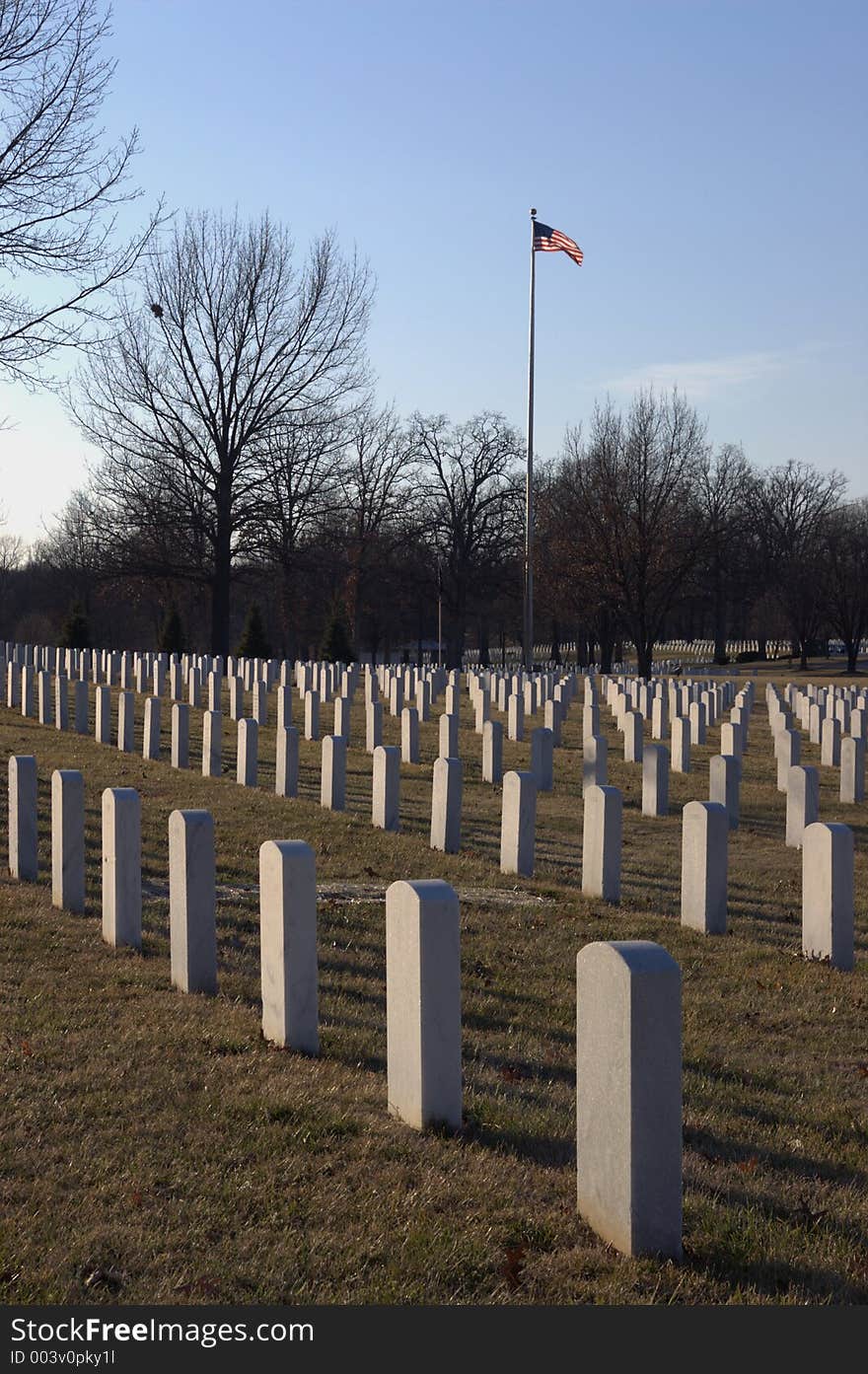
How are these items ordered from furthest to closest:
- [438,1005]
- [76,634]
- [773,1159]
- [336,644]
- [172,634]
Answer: [172,634] → [76,634] → [336,644] → [438,1005] → [773,1159]

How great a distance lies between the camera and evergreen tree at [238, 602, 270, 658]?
49.8 metres

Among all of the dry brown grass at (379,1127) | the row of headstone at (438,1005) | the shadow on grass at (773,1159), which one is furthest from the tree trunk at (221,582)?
the shadow on grass at (773,1159)

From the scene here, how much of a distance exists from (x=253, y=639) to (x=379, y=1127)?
46047 millimetres

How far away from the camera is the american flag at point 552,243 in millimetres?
34406

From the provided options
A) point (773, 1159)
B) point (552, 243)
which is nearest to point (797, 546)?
point (552, 243)

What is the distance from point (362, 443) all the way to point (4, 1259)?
202 ft

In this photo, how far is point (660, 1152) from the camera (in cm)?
376

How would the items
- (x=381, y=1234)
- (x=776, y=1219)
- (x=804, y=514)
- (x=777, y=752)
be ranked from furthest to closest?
1. (x=804, y=514)
2. (x=777, y=752)
3. (x=776, y=1219)
4. (x=381, y=1234)

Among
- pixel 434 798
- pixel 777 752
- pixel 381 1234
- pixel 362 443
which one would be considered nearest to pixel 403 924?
pixel 381 1234

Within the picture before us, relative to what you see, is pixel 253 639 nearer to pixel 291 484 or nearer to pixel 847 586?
pixel 291 484

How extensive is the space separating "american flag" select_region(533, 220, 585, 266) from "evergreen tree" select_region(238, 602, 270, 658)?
19.4 meters

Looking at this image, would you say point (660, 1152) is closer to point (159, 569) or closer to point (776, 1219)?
point (776, 1219)

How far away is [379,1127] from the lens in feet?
15.0

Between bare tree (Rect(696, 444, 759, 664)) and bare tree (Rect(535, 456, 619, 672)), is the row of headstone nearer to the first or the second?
bare tree (Rect(535, 456, 619, 672))
